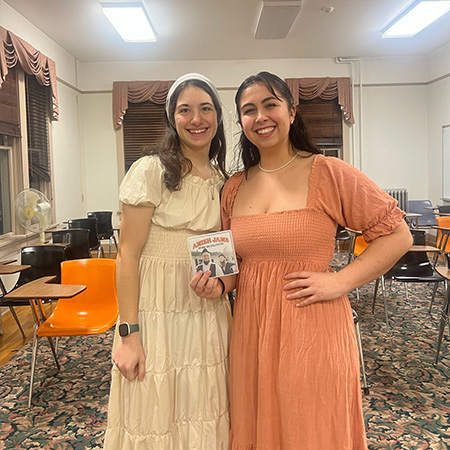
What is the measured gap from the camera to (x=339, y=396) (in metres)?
1.17

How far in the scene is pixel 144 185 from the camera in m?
1.34

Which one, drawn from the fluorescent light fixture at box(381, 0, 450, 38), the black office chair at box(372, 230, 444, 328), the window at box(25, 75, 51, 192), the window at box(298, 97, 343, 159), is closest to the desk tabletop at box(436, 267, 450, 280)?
the black office chair at box(372, 230, 444, 328)

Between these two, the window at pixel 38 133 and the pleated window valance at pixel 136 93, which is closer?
the window at pixel 38 133

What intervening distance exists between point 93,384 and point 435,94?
8.33 metres

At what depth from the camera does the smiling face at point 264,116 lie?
1.32 m

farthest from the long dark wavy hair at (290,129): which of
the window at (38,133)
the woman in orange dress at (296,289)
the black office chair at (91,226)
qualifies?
the window at (38,133)

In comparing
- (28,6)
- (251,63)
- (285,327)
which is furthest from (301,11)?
(285,327)

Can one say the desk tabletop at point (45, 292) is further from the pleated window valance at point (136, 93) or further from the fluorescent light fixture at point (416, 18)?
the pleated window valance at point (136, 93)

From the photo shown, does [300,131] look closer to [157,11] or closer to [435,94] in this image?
[157,11]

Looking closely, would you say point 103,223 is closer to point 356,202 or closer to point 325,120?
point 325,120

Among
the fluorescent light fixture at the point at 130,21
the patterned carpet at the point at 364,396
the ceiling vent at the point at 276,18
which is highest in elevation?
the fluorescent light fixture at the point at 130,21

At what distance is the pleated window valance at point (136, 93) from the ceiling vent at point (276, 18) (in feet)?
7.66

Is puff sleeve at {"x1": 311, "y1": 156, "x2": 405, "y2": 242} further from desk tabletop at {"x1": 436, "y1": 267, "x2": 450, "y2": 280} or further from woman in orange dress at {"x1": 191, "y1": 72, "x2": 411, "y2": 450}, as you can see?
desk tabletop at {"x1": 436, "y1": 267, "x2": 450, "y2": 280}

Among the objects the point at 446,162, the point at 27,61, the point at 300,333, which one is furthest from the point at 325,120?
the point at 300,333
